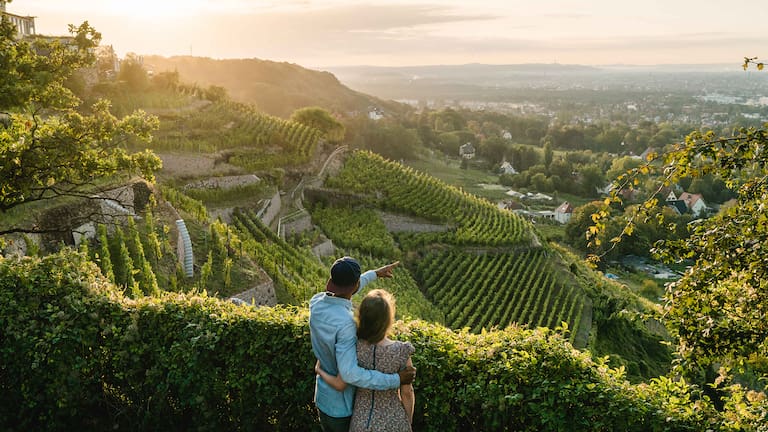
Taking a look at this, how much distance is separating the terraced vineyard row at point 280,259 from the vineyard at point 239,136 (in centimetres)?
634

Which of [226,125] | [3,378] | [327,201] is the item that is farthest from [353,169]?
[3,378]

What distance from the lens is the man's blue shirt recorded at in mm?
3520

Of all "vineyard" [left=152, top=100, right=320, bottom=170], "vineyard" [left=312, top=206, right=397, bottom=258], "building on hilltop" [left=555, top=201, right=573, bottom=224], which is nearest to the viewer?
"vineyard" [left=312, top=206, right=397, bottom=258]

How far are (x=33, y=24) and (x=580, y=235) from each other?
3970 cm

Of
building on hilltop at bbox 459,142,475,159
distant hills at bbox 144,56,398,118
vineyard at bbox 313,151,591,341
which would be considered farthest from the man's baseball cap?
distant hills at bbox 144,56,398,118

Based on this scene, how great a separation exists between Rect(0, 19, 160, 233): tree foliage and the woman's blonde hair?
18.9ft

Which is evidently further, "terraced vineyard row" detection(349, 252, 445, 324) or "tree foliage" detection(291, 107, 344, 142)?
"tree foliage" detection(291, 107, 344, 142)

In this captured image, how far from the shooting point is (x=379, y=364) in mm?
3562

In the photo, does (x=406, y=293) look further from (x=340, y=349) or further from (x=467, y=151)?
(x=467, y=151)

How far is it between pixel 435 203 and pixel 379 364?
28.2 metres

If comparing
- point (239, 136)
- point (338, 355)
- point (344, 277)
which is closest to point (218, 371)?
point (338, 355)

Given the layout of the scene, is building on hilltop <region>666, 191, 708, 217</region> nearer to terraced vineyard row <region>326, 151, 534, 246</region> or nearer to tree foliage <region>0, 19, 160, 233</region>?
terraced vineyard row <region>326, 151, 534, 246</region>

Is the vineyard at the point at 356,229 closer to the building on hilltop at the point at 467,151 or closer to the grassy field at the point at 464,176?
the grassy field at the point at 464,176

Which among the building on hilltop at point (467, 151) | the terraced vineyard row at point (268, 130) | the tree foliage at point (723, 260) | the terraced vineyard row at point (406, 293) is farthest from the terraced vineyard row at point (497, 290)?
the building on hilltop at point (467, 151)
